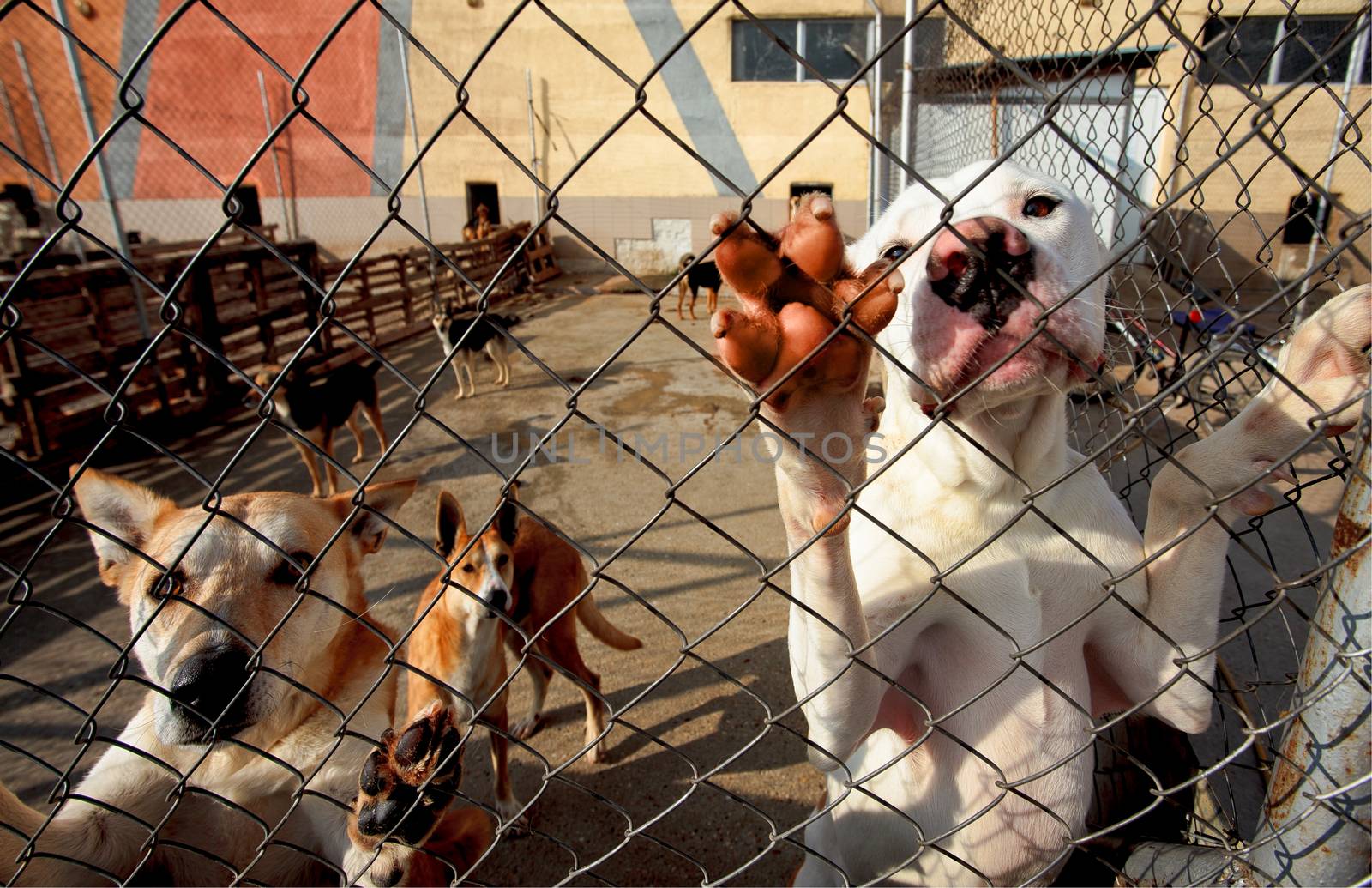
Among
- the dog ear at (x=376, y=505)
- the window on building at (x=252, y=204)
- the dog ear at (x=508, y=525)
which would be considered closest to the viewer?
the dog ear at (x=376, y=505)

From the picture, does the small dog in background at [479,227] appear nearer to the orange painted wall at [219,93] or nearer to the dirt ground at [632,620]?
the orange painted wall at [219,93]

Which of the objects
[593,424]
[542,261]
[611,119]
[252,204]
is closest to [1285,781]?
[593,424]

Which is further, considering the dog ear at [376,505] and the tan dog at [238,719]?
the dog ear at [376,505]

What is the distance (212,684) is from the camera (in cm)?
177

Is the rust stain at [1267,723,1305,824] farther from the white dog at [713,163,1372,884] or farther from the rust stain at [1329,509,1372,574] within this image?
the rust stain at [1329,509,1372,574]

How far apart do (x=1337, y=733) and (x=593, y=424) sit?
1332 millimetres

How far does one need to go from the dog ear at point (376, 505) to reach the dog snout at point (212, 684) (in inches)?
23.7

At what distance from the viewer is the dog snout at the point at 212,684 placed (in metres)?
1.74

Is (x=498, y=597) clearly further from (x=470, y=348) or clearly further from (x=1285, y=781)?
(x=470, y=348)

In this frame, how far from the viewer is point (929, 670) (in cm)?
183

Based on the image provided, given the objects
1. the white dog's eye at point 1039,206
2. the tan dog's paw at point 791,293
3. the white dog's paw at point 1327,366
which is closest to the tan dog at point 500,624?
the tan dog's paw at point 791,293

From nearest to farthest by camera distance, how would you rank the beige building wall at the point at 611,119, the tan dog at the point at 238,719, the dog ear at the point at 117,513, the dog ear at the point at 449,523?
the tan dog at the point at 238,719, the dog ear at the point at 117,513, the dog ear at the point at 449,523, the beige building wall at the point at 611,119

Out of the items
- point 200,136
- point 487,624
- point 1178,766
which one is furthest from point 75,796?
point 200,136

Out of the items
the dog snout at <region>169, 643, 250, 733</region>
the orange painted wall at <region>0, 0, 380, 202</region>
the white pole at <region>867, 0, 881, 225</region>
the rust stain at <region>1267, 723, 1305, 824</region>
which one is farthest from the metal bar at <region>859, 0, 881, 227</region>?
the orange painted wall at <region>0, 0, 380, 202</region>
